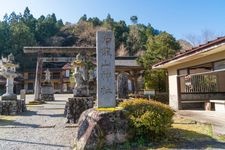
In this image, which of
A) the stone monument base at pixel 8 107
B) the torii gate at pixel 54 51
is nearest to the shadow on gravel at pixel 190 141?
the stone monument base at pixel 8 107

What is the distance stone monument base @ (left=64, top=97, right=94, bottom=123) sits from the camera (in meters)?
12.8

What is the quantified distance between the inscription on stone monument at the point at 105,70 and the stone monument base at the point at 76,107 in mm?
4227

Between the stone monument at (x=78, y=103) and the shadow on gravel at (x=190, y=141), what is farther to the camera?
the stone monument at (x=78, y=103)

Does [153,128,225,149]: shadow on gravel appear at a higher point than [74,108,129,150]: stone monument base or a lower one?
lower

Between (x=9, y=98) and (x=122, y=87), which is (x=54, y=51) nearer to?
(x=9, y=98)

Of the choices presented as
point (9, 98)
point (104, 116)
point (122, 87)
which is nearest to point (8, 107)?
point (9, 98)

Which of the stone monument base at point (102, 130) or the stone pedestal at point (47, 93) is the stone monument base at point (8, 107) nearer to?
the stone monument base at point (102, 130)

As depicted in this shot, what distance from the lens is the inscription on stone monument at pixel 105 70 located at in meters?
8.78

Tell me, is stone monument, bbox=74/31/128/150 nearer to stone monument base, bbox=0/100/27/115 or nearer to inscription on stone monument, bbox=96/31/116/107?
inscription on stone monument, bbox=96/31/116/107

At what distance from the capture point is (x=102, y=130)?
7.68 m

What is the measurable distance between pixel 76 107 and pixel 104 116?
530cm

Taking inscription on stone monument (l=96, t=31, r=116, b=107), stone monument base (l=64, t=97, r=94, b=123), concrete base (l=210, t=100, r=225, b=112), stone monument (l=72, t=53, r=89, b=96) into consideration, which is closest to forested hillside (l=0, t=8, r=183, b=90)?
concrete base (l=210, t=100, r=225, b=112)

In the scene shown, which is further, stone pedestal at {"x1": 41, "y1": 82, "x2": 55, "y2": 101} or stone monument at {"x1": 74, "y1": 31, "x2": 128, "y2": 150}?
stone pedestal at {"x1": 41, "y1": 82, "x2": 55, "y2": 101}

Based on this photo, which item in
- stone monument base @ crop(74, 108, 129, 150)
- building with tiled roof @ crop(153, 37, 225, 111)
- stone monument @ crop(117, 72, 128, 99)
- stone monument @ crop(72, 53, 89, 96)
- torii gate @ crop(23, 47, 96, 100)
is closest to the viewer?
stone monument base @ crop(74, 108, 129, 150)
